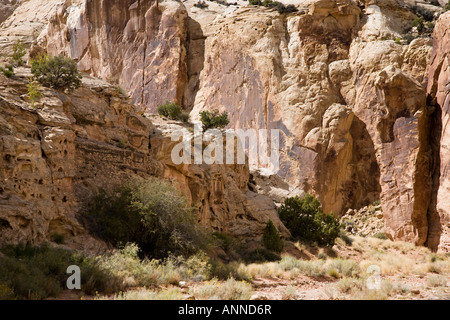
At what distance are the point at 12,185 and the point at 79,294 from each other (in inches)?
215

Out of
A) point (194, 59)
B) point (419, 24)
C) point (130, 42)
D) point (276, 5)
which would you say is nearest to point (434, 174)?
point (419, 24)

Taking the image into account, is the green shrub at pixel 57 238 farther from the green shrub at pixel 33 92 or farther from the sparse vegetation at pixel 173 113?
the sparse vegetation at pixel 173 113

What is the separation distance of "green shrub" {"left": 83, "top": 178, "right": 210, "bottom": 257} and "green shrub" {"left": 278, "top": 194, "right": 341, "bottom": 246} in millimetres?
10405

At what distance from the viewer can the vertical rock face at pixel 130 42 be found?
45312 mm

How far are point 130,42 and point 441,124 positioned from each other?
105 feet

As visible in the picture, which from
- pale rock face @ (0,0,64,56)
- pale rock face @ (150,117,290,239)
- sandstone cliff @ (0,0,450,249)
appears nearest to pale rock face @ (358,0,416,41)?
sandstone cliff @ (0,0,450,249)

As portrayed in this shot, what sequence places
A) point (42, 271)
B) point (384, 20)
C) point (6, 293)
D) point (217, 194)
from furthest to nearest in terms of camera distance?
point (384, 20) → point (217, 194) → point (42, 271) → point (6, 293)

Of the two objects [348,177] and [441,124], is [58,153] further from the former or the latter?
[441,124]

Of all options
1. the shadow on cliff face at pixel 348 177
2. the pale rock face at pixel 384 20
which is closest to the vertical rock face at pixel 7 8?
the pale rock face at pixel 384 20

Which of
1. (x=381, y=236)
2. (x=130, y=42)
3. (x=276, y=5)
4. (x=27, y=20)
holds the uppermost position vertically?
(x=27, y=20)

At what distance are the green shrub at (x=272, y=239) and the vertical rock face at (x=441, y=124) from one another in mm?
14326

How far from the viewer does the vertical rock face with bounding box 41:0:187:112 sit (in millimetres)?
45312

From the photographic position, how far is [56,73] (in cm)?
2044

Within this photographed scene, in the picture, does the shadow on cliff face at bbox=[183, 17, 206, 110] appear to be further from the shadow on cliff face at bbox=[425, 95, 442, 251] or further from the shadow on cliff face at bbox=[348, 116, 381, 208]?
the shadow on cliff face at bbox=[425, 95, 442, 251]
